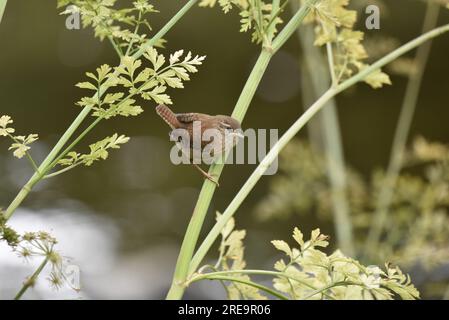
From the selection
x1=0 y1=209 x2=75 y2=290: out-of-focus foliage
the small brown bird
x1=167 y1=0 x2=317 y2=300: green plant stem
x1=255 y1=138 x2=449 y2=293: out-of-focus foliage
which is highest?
x1=255 y1=138 x2=449 y2=293: out-of-focus foliage

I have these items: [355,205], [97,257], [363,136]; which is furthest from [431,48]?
[97,257]

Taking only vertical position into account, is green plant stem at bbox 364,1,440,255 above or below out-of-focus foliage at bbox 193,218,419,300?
above

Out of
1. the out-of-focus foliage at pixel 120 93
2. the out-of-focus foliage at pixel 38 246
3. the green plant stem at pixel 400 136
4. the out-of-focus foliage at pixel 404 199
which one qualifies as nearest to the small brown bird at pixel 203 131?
the out-of-focus foliage at pixel 120 93

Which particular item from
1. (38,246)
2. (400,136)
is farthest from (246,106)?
(400,136)

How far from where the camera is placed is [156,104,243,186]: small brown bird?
169 cm

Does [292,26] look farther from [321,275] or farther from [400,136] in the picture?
[400,136]

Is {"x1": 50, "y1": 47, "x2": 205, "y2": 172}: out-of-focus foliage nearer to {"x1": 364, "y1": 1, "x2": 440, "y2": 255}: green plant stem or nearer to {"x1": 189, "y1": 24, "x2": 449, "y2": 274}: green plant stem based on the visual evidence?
{"x1": 189, "y1": 24, "x2": 449, "y2": 274}: green plant stem

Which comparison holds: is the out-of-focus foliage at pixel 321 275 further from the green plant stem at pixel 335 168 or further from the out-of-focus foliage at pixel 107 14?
the green plant stem at pixel 335 168

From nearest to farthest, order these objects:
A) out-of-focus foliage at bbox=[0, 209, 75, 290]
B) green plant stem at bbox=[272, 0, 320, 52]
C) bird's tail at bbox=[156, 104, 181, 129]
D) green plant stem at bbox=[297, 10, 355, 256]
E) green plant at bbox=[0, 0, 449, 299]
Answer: out-of-focus foliage at bbox=[0, 209, 75, 290]
green plant at bbox=[0, 0, 449, 299]
green plant stem at bbox=[272, 0, 320, 52]
bird's tail at bbox=[156, 104, 181, 129]
green plant stem at bbox=[297, 10, 355, 256]

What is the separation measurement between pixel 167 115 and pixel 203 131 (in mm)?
103

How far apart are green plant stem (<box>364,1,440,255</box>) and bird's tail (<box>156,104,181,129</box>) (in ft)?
4.13

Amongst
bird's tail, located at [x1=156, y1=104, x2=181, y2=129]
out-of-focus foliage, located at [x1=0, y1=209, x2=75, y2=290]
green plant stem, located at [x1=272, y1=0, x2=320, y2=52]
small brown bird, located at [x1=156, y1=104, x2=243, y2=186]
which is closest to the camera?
out-of-focus foliage, located at [x1=0, y1=209, x2=75, y2=290]

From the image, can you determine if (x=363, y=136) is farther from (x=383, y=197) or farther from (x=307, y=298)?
(x=307, y=298)

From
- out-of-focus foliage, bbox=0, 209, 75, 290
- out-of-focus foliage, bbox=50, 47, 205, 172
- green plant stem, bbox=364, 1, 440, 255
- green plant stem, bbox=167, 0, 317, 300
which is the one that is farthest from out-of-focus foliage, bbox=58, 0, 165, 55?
green plant stem, bbox=364, 1, 440, 255
